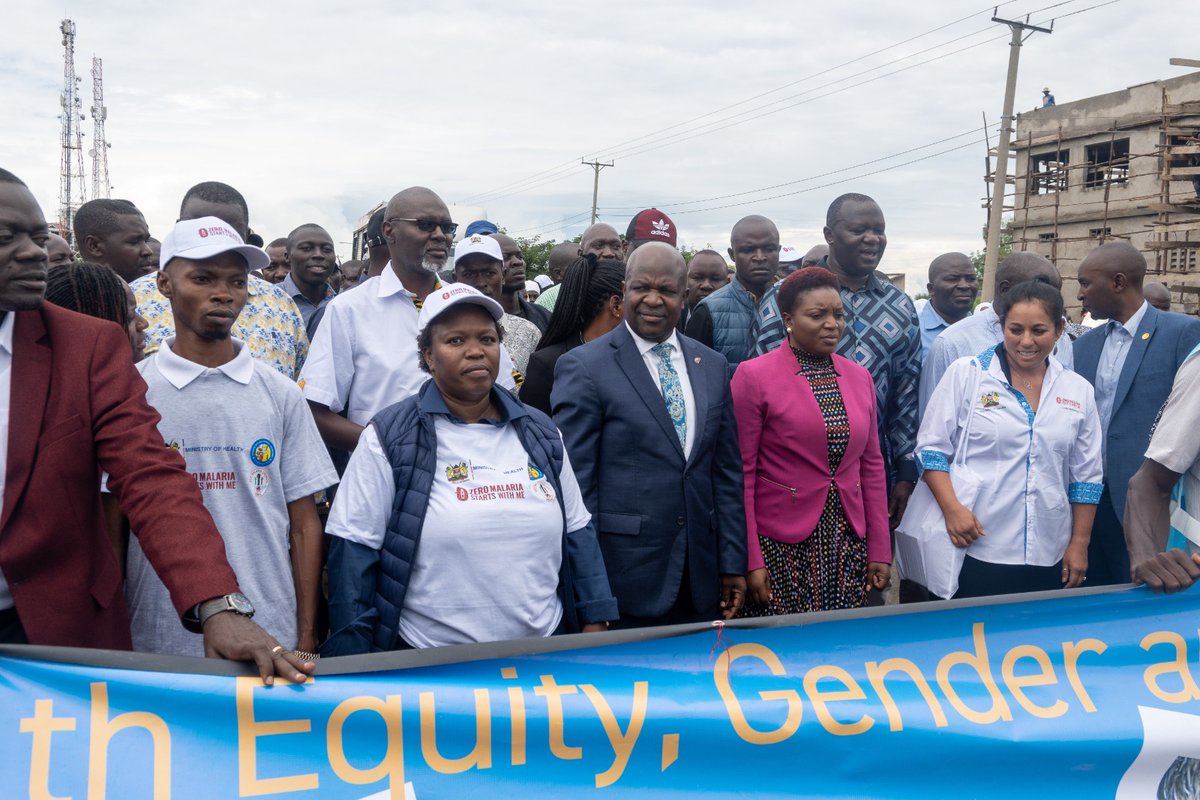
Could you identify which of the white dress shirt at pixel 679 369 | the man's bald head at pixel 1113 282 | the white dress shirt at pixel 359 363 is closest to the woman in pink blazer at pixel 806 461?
the white dress shirt at pixel 679 369

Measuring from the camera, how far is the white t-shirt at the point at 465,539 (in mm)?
2947

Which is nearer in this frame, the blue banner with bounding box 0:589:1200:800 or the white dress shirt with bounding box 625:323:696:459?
the blue banner with bounding box 0:589:1200:800

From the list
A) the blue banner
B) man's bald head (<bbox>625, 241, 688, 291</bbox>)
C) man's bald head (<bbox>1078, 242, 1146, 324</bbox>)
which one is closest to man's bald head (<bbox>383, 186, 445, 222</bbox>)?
man's bald head (<bbox>625, 241, 688, 291</bbox>)

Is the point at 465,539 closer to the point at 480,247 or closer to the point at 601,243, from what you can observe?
the point at 480,247

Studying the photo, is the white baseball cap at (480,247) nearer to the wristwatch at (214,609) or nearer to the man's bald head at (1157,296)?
the wristwatch at (214,609)

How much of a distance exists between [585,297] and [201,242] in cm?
190

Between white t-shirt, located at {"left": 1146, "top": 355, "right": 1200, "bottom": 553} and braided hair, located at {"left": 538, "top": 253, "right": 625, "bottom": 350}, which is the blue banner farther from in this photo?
braided hair, located at {"left": 538, "top": 253, "right": 625, "bottom": 350}

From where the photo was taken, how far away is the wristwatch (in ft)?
7.71

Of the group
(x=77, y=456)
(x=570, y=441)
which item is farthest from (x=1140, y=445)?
(x=77, y=456)

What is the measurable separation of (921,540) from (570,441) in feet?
5.61

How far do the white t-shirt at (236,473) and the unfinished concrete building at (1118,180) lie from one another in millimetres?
24624

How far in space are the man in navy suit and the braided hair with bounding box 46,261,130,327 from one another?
1.53 meters

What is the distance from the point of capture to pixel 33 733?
232 cm

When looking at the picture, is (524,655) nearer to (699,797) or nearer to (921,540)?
(699,797)
